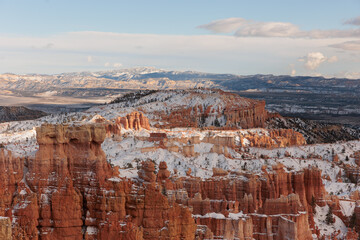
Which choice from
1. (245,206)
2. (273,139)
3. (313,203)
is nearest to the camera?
(245,206)

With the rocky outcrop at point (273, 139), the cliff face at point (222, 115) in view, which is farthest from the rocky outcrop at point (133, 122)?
the cliff face at point (222, 115)

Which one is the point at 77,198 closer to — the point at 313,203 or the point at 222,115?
the point at 313,203

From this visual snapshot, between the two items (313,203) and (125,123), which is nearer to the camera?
(313,203)

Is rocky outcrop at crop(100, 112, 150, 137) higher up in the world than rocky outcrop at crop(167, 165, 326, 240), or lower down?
higher up

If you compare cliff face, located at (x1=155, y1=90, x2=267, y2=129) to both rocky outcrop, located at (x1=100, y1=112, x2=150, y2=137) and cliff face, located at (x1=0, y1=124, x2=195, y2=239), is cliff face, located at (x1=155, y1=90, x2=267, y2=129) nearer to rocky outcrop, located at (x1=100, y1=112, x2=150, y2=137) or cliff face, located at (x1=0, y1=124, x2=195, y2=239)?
rocky outcrop, located at (x1=100, y1=112, x2=150, y2=137)

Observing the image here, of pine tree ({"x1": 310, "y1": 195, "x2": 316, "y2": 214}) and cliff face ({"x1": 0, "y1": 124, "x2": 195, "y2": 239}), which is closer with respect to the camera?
cliff face ({"x1": 0, "y1": 124, "x2": 195, "y2": 239})

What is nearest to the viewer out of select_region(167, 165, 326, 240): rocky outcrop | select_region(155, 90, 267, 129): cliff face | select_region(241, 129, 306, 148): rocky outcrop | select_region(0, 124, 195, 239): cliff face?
select_region(0, 124, 195, 239): cliff face

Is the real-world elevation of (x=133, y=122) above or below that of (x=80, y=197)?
below

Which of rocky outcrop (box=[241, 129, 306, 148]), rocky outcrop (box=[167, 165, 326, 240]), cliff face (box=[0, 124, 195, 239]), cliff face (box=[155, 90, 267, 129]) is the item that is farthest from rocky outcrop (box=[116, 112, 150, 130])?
cliff face (box=[0, 124, 195, 239])

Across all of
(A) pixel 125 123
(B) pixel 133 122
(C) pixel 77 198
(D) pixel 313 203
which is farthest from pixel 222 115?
(C) pixel 77 198

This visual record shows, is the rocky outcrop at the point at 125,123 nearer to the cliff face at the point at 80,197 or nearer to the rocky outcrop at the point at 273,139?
the rocky outcrop at the point at 273,139

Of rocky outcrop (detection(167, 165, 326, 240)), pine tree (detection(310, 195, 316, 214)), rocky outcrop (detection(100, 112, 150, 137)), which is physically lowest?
pine tree (detection(310, 195, 316, 214))

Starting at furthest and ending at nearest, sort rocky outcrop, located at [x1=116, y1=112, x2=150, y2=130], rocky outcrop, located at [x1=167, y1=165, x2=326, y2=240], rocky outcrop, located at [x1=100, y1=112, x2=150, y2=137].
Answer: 1. rocky outcrop, located at [x1=116, y1=112, x2=150, y2=130]
2. rocky outcrop, located at [x1=100, y1=112, x2=150, y2=137]
3. rocky outcrop, located at [x1=167, y1=165, x2=326, y2=240]

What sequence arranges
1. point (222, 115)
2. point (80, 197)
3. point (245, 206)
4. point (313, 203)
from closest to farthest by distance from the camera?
point (80, 197) < point (245, 206) < point (313, 203) < point (222, 115)
